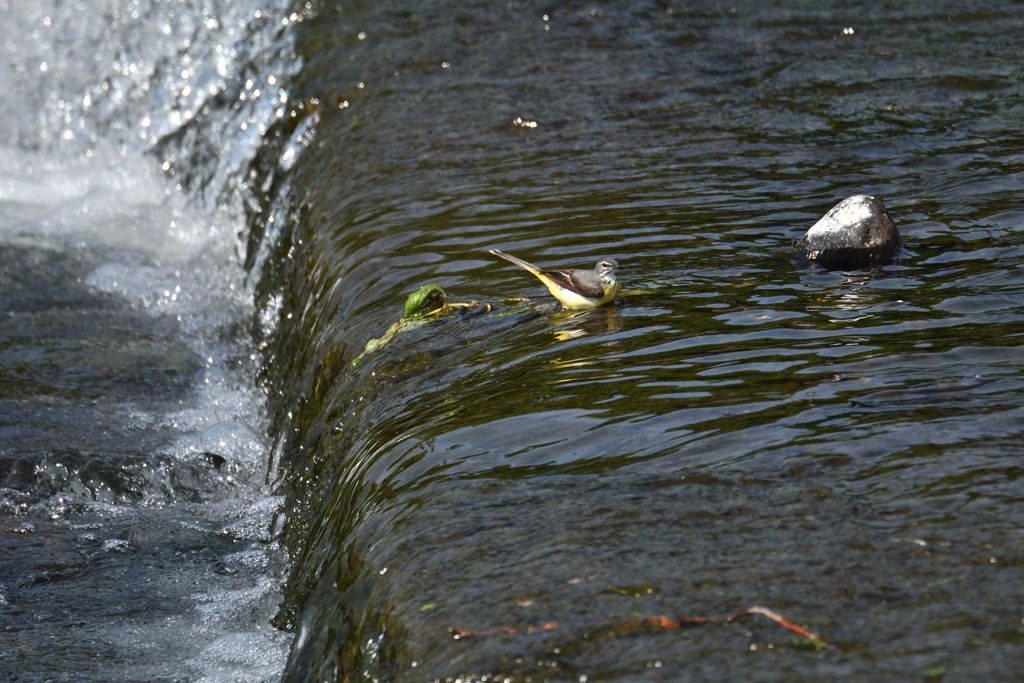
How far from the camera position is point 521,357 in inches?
195

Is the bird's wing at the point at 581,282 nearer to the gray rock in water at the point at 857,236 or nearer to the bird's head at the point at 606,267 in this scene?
the bird's head at the point at 606,267

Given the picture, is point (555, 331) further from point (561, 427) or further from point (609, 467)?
point (609, 467)

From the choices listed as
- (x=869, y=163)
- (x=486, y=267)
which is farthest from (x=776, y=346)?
(x=869, y=163)

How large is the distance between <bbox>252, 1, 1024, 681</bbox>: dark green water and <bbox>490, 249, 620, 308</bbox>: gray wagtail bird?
0.39ft

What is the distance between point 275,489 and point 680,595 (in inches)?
143

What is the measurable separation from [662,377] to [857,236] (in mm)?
1802

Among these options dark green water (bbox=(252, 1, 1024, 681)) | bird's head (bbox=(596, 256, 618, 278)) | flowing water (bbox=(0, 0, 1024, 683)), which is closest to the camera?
dark green water (bbox=(252, 1, 1024, 681))

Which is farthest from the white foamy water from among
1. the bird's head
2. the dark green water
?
the bird's head

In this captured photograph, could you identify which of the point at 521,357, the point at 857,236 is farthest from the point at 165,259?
the point at 857,236

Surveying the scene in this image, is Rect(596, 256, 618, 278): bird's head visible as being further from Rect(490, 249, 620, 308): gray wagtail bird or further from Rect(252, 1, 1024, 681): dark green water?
Rect(252, 1, 1024, 681): dark green water

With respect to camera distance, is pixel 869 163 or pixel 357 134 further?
pixel 357 134

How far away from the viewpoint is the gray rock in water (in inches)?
218

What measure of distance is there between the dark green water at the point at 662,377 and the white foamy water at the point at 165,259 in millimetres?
442

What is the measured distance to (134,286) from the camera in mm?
9711
